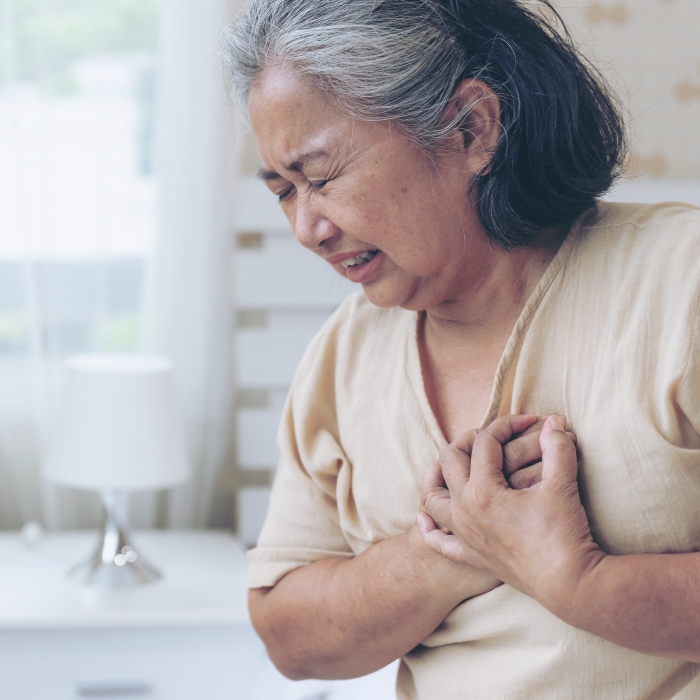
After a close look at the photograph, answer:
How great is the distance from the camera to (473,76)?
890 mm

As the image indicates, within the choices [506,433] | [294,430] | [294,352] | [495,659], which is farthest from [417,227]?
[294,352]

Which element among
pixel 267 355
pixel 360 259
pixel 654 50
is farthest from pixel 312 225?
pixel 654 50

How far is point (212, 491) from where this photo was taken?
2.27 m

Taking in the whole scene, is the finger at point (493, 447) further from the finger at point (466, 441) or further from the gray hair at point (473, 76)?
the gray hair at point (473, 76)

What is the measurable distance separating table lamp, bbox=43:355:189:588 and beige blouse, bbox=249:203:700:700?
30.3 inches

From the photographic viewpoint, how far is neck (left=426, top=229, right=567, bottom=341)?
95cm

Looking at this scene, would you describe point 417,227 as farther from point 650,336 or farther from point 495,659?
point 495,659

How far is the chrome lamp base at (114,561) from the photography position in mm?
1846

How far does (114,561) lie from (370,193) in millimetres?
1277

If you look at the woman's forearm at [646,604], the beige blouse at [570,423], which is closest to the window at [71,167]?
the beige blouse at [570,423]

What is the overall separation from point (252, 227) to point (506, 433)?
4.24ft

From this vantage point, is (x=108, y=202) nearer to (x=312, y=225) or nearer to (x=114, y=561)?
(x=114, y=561)

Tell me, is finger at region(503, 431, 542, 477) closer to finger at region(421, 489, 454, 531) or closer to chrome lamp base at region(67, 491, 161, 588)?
finger at region(421, 489, 454, 531)

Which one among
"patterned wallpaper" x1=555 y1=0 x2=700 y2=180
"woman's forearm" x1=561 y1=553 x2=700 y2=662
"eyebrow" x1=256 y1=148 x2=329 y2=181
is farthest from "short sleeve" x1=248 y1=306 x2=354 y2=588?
"patterned wallpaper" x1=555 y1=0 x2=700 y2=180
